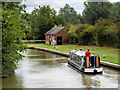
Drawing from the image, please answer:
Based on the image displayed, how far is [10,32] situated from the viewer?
1475 centimetres

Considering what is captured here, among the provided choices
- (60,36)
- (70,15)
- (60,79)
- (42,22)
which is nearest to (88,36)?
(60,36)

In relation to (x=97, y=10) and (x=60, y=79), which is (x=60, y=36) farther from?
(x=60, y=79)

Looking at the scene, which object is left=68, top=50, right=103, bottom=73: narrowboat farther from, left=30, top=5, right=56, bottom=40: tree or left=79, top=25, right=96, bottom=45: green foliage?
left=30, top=5, right=56, bottom=40: tree

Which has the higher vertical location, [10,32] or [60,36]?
[10,32]

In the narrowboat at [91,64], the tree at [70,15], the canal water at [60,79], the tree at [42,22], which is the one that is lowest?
the canal water at [60,79]

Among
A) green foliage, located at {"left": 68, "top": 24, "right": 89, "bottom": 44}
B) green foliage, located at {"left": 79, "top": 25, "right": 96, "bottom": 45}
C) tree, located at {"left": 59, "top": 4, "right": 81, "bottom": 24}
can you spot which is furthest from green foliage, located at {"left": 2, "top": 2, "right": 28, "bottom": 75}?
tree, located at {"left": 59, "top": 4, "right": 81, "bottom": 24}

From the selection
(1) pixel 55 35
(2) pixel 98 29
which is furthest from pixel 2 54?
(1) pixel 55 35

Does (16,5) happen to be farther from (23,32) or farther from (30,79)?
(30,79)

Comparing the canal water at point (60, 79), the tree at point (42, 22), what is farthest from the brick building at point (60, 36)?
the canal water at point (60, 79)

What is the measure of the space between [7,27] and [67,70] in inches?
279

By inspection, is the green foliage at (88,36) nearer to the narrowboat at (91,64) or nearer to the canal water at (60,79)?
the canal water at (60,79)

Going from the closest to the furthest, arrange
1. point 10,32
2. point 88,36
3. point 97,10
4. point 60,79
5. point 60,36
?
1. point 10,32
2. point 60,79
3. point 88,36
4. point 60,36
5. point 97,10

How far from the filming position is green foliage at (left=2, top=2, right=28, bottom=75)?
48.1ft

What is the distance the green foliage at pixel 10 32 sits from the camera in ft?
48.1
